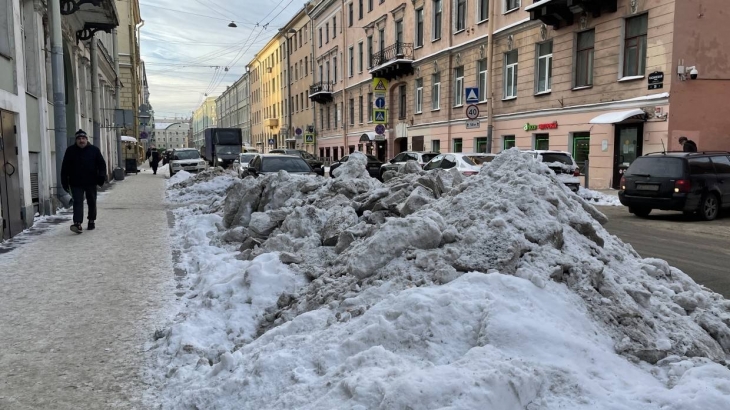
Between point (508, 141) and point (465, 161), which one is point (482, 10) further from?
point (465, 161)

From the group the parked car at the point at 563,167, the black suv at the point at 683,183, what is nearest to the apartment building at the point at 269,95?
the parked car at the point at 563,167

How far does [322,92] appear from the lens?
1897 inches

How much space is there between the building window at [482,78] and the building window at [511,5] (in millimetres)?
2579

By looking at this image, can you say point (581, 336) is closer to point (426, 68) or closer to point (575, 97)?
point (575, 97)

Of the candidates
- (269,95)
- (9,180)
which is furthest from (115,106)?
(269,95)

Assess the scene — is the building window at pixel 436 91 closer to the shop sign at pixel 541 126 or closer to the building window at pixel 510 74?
the building window at pixel 510 74

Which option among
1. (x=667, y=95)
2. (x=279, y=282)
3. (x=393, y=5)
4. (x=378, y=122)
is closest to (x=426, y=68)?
(x=393, y=5)

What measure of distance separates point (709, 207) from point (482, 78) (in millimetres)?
15305

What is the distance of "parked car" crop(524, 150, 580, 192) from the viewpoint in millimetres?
15539

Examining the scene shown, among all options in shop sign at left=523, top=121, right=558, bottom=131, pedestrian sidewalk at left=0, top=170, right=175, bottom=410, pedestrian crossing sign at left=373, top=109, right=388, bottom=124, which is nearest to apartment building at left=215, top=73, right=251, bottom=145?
pedestrian crossing sign at left=373, top=109, right=388, bottom=124

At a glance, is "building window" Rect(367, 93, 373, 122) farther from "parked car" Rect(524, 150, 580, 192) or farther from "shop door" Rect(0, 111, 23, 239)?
"shop door" Rect(0, 111, 23, 239)

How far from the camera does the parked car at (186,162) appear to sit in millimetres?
28938

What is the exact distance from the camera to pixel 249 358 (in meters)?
3.55

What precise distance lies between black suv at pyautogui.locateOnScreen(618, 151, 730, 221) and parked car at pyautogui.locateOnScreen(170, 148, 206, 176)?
22145 millimetres
